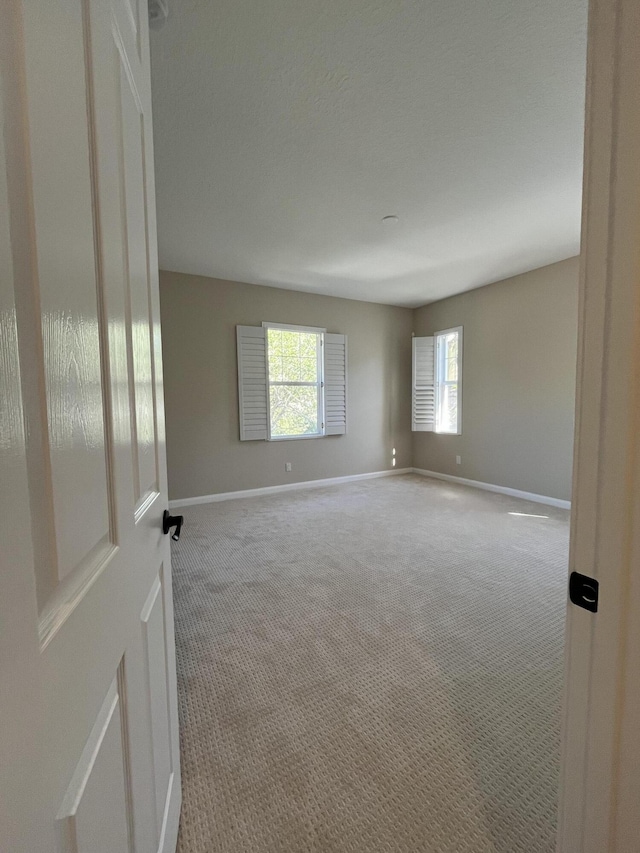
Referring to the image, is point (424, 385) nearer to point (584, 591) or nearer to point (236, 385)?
point (236, 385)

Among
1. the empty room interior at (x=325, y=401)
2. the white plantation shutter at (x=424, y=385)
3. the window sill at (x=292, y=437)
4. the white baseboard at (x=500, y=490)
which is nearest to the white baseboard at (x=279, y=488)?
the empty room interior at (x=325, y=401)

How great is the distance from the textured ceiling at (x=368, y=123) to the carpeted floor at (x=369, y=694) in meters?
2.67

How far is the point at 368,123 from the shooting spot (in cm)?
189

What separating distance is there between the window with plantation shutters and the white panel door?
3770 millimetres

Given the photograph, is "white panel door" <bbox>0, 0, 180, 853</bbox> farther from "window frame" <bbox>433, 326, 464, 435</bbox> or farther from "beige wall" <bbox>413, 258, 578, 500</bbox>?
"window frame" <bbox>433, 326, 464, 435</bbox>

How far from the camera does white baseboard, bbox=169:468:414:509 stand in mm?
4305

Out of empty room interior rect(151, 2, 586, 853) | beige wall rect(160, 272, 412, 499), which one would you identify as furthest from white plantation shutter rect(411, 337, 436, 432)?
empty room interior rect(151, 2, 586, 853)

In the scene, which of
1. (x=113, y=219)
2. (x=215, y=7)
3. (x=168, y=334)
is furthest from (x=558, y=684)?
(x=168, y=334)

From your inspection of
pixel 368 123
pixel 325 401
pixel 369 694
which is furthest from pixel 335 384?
pixel 369 694

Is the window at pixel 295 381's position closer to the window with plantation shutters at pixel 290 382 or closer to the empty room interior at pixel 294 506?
the window with plantation shutters at pixel 290 382

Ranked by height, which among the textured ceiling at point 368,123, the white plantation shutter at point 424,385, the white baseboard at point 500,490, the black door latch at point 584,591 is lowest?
the white baseboard at point 500,490

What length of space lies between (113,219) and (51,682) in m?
0.68

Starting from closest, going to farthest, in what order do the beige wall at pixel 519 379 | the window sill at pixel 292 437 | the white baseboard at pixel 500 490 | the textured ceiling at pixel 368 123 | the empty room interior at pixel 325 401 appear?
the empty room interior at pixel 325 401 < the textured ceiling at pixel 368 123 < the beige wall at pixel 519 379 < the white baseboard at pixel 500 490 < the window sill at pixel 292 437

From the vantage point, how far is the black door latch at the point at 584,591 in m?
0.66
